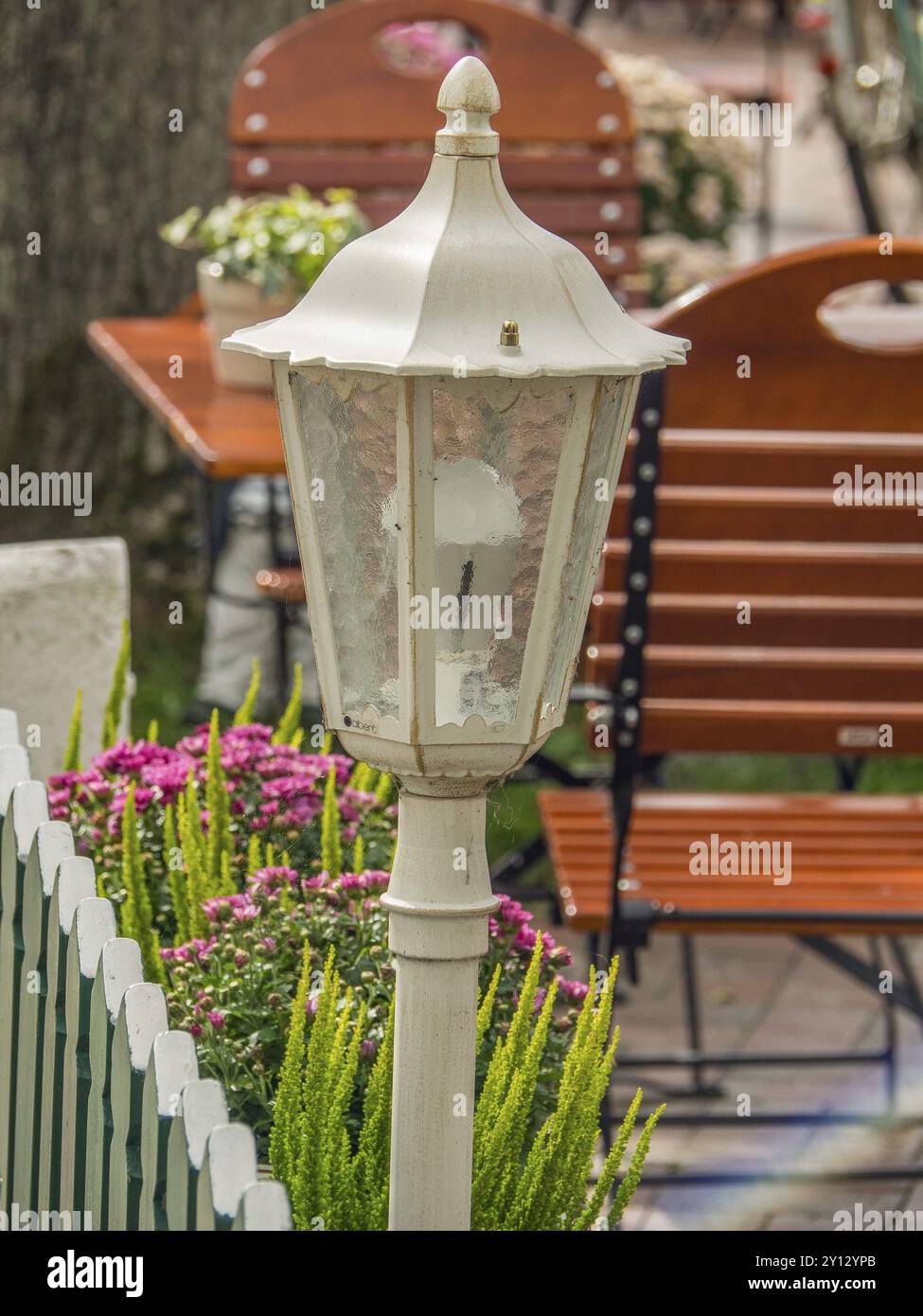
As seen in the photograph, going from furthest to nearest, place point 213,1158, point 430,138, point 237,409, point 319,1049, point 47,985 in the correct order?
1. point 430,138
2. point 237,409
3. point 47,985
4. point 319,1049
5. point 213,1158

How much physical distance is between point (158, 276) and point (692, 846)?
3601mm

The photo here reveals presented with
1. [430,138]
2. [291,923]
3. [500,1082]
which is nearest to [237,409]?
[430,138]

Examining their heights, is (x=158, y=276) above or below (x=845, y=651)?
above

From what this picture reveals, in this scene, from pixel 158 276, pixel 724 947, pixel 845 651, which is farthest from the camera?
pixel 158 276

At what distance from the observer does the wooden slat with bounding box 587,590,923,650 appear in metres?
3.24

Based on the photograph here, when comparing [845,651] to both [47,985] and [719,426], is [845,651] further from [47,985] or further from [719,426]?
[47,985]

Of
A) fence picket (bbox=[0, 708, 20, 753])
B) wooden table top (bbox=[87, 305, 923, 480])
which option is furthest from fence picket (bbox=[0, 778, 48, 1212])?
wooden table top (bbox=[87, 305, 923, 480])

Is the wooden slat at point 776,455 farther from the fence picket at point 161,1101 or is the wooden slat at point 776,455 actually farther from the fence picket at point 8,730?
the fence picket at point 161,1101

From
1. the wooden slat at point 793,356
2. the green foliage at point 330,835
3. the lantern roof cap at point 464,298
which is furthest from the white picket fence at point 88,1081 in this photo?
the wooden slat at point 793,356

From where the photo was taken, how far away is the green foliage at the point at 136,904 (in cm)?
252

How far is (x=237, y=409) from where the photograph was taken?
4363mm

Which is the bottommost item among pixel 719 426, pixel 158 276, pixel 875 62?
pixel 719 426

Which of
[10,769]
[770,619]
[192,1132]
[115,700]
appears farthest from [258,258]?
[192,1132]

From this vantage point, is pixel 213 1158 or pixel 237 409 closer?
pixel 213 1158
